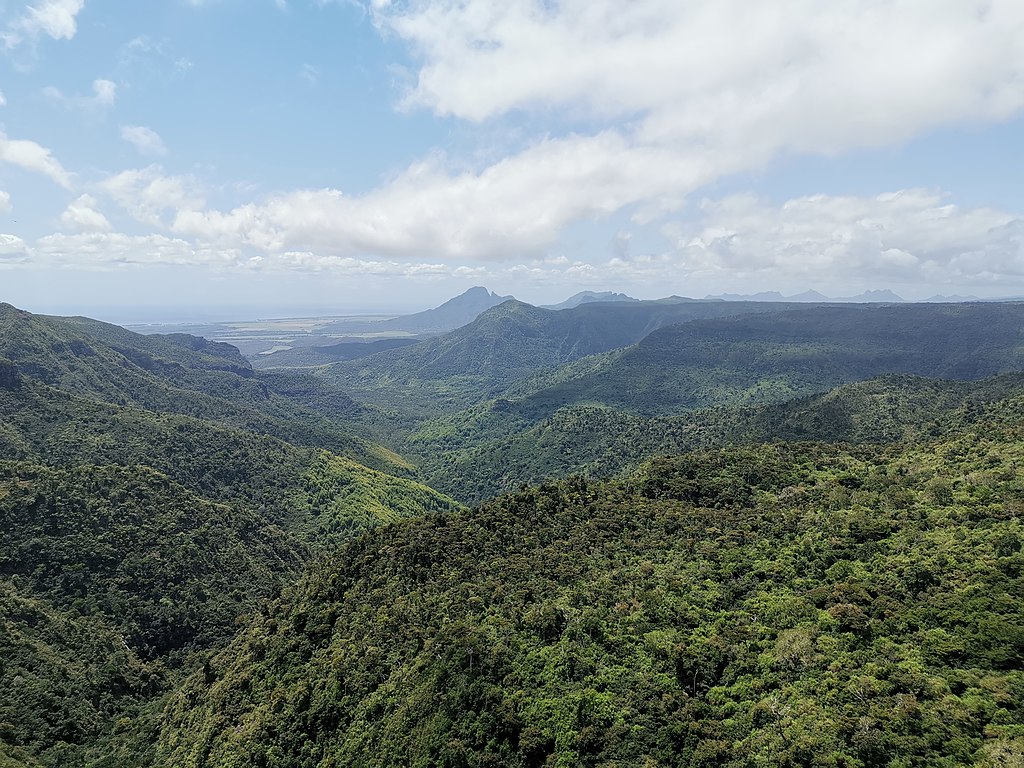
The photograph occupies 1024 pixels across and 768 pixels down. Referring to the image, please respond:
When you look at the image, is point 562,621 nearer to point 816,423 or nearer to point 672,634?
point 672,634

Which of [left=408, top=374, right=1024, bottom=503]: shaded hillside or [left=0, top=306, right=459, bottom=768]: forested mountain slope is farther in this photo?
[left=408, top=374, right=1024, bottom=503]: shaded hillside

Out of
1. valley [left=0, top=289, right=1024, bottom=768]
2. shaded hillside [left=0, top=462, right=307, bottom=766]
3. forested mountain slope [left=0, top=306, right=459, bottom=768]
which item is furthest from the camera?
forested mountain slope [left=0, top=306, right=459, bottom=768]

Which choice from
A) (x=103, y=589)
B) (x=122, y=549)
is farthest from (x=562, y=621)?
(x=122, y=549)

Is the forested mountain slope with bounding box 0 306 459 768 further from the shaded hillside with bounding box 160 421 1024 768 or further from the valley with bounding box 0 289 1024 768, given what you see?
the shaded hillside with bounding box 160 421 1024 768

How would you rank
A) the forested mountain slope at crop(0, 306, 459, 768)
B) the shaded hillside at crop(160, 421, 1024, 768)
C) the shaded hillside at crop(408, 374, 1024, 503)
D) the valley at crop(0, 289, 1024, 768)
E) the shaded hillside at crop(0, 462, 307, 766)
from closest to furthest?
the shaded hillside at crop(160, 421, 1024, 768) < the valley at crop(0, 289, 1024, 768) < the shaded hillside at crop(0, 462, 307, 766) < the forested mountain slope at crop(0, 306, 459, 768) < the shaded hillside at crop(408, 374, 1024, 503)

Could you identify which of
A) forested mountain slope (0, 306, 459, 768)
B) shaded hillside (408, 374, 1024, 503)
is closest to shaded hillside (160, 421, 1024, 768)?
forested mountain slope (0, 306, 459, 768)

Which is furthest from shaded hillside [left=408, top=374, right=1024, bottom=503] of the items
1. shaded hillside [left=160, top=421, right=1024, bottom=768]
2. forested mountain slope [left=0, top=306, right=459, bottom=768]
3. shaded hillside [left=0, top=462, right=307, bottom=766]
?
shaded hillside [left=0, top=462, right=307, bottom=766]

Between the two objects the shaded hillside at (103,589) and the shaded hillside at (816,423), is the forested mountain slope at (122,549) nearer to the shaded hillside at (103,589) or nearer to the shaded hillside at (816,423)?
the shaded hillside at (103,589)

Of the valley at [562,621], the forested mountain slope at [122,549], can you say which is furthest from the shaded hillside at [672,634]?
the forested mountain slope at [122,549]

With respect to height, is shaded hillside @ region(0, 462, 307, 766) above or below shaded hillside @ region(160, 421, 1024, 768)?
below
